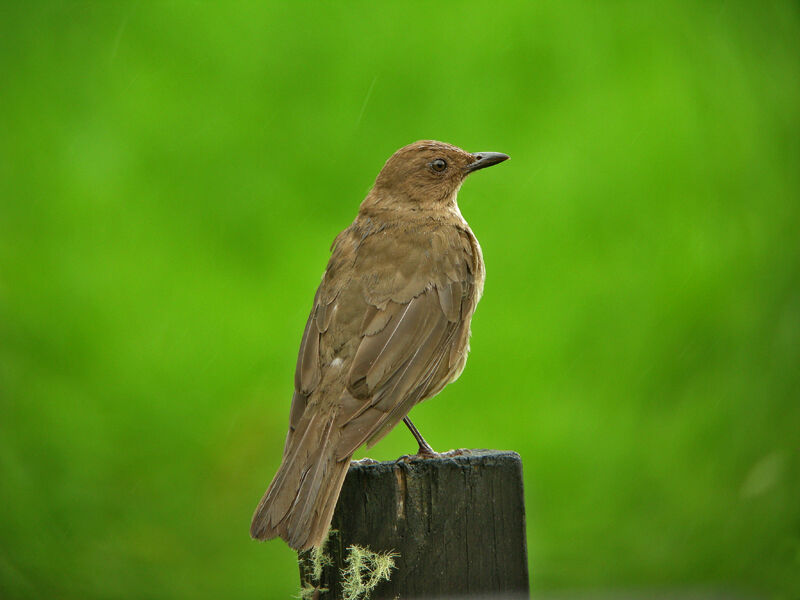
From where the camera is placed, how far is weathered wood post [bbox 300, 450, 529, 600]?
2758 millimetres

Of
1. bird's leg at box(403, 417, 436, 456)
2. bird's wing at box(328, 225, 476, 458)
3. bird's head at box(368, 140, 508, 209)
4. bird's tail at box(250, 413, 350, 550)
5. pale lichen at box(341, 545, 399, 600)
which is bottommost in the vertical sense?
pale lichen at box(341, 545, 399, 600)

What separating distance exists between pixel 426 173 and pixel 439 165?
0.09 m

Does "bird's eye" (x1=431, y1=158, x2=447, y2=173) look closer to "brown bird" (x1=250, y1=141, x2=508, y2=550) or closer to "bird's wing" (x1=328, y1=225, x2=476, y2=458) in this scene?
"brown bird" (x1=250, y1=141, x2=508, y2=550)

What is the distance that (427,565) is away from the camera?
2.75 m

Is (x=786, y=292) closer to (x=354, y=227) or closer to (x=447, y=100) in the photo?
(x=447, y=100)

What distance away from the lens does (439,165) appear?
469 cm

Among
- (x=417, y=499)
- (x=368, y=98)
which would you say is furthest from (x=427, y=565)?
(x=368, y=98)

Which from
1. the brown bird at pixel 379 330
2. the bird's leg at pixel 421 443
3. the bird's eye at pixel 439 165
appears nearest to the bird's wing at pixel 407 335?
the brown bird at pixel 379 330

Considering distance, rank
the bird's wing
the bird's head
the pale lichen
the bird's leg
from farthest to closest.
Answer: the bird's head
the bird's leg
the bird's wing
the pale lichen

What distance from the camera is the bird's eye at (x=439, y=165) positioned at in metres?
4.68

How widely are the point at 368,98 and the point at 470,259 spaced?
1.57m

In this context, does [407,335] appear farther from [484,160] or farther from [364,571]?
[484,160]

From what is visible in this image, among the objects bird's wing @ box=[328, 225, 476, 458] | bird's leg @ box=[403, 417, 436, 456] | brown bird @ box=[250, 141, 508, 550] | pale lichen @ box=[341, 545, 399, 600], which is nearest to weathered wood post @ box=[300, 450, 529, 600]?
pale lichen @ box=[341, 545, 399, 600]

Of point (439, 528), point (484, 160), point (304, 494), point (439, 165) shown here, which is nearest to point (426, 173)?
point (439, 165)
